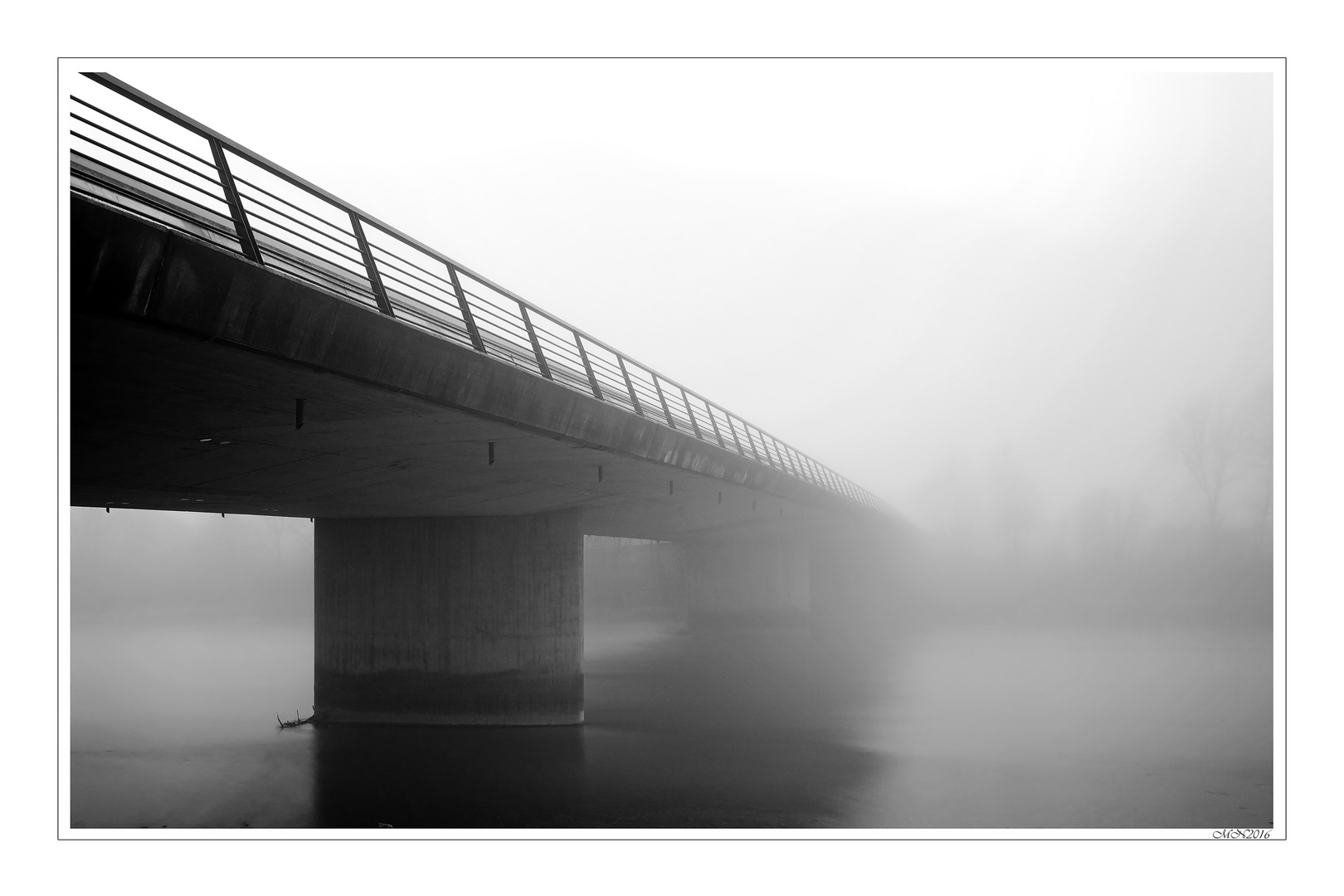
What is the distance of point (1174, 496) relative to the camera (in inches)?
1281

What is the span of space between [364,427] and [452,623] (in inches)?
313

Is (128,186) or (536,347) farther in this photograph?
(536,347)

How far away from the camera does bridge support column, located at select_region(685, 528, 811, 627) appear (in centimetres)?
4925

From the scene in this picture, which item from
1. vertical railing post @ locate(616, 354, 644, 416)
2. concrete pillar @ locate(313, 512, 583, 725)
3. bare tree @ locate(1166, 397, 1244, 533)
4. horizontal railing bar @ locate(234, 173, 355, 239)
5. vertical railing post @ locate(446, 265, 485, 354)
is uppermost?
horizontal railing bar @ locate(234, 173, 355, 239)

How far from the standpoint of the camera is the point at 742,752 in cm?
1823

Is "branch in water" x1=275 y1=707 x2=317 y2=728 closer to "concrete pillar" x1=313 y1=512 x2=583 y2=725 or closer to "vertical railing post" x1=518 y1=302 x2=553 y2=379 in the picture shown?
"concrete pillar" x1=313 y1=512 x2=583 y2=725

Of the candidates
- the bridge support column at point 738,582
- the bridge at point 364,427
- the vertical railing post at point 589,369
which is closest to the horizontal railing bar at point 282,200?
the bridge at point 364,427

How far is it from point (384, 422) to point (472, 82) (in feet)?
13.5

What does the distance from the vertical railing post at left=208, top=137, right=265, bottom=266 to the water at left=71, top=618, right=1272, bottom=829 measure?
8549 mm

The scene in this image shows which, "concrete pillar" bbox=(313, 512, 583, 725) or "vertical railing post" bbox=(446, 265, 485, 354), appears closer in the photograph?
→ "vertical railing post" bbox=(446, 265, 485, 354)

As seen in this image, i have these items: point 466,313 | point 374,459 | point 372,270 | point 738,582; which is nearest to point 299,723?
point 374,459

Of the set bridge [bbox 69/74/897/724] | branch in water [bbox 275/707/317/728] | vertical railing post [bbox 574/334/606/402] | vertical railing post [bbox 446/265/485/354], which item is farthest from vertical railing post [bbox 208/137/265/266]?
branch in water [bbox 275/707/317/728]

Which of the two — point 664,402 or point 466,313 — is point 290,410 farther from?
point 664,402
